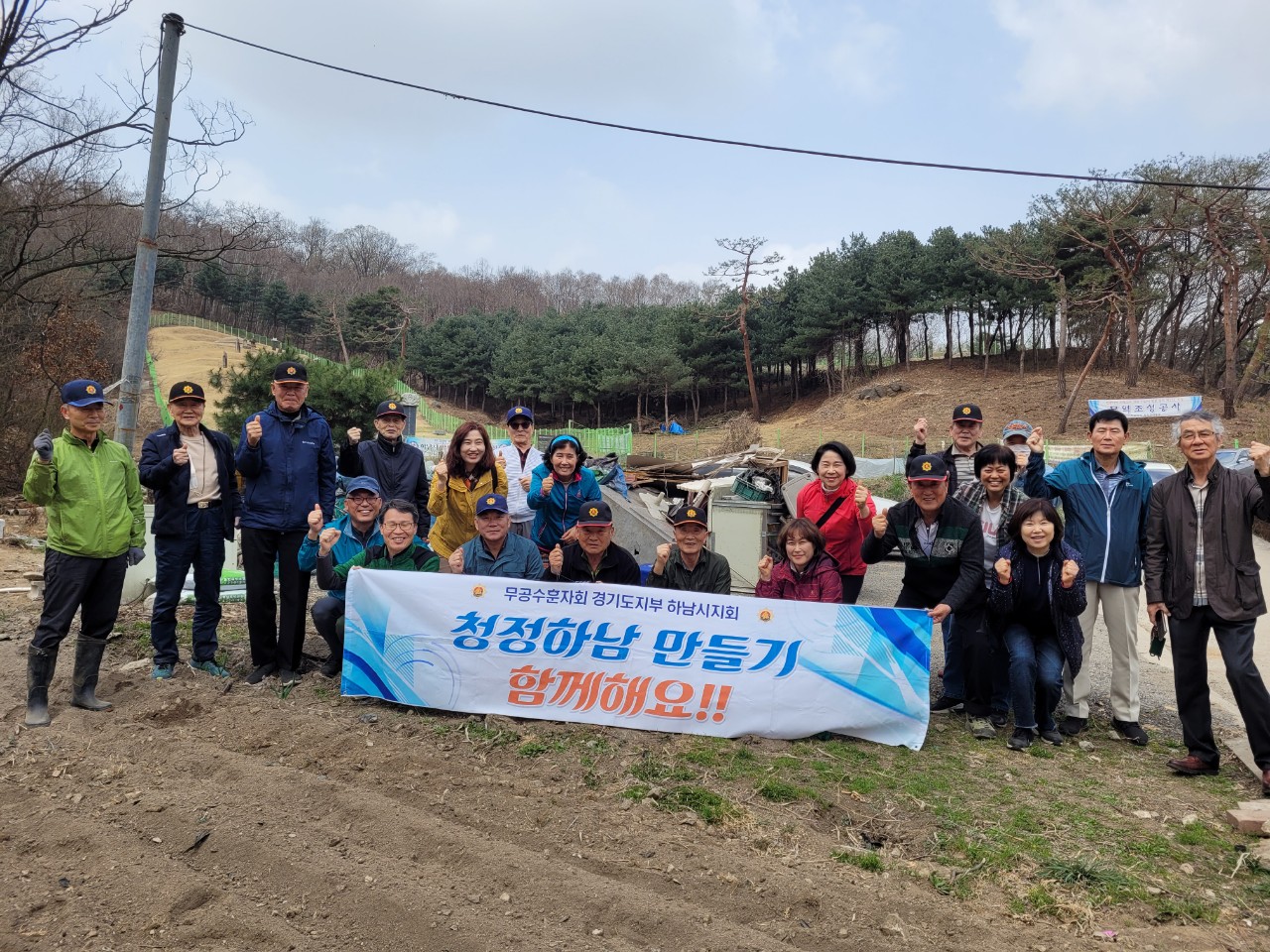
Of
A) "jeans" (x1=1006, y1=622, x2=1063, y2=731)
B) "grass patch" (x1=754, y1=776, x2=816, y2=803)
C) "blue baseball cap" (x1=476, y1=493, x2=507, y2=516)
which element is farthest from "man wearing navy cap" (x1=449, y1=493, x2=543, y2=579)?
"jeans" (x1=1006, y1=622, x2=1063, y2=731)

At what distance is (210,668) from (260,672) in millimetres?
380

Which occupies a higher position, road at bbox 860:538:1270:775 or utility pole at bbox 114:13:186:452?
utility pole at bbox 114:13:186:452

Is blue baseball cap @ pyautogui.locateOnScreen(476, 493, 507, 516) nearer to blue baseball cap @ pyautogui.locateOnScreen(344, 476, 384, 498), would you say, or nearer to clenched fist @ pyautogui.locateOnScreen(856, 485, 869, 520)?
blue baseball cap @ pyautogui.locateOnScreen(344, 476, 384, 498)

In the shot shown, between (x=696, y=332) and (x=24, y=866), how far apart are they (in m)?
44.6

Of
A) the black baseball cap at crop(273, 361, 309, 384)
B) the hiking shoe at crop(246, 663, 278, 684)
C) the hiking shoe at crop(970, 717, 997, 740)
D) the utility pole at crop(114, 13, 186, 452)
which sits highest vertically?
the utility pole at crop(114, 13, 186, 452)

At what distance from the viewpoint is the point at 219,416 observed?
21.3 m

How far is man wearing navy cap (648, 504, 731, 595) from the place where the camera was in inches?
193

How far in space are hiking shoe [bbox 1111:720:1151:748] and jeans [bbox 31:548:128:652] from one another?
618cm

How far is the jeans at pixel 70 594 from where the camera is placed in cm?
→ 454

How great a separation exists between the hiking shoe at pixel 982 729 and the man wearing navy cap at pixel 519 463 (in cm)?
323

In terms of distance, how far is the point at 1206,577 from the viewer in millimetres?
4383

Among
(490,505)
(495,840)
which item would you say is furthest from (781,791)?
(490,505)

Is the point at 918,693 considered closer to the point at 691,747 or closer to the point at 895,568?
the point at 691,747

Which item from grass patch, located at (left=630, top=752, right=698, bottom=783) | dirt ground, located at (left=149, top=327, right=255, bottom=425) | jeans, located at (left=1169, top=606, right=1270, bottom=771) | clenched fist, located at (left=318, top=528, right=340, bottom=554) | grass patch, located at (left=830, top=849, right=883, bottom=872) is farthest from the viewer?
dirt ground, located at (left=149, top=327, right=255, bottom=425)
